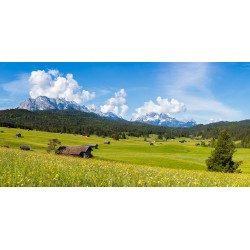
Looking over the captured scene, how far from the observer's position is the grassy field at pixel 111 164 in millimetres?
7910

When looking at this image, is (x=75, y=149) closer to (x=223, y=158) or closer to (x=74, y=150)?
(x=74, y=150)

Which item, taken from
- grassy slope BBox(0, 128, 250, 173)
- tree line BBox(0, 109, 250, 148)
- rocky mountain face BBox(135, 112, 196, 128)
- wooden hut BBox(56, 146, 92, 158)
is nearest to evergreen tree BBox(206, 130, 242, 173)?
grassy slope BBox(0, 128, 250, 173)

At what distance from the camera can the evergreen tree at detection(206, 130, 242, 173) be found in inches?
912

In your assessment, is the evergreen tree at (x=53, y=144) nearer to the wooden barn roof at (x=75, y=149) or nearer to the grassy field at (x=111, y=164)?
the grassy field at (x=111, y=164)

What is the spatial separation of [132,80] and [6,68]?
491 centimetres

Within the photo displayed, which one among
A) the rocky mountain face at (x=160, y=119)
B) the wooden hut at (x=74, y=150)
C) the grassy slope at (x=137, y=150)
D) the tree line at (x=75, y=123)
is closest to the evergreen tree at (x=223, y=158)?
the grassy slope at (x=137, y=150)

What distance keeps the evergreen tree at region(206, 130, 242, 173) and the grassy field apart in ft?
1.61

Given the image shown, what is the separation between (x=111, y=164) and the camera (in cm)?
1221

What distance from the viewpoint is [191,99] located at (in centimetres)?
1420

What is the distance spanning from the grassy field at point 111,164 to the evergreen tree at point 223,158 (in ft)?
1.61

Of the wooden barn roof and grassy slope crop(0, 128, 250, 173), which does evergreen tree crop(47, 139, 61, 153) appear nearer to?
grassy slope crop(0, 128, 250, 173)

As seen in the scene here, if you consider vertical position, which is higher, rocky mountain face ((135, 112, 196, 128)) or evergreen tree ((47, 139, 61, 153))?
rocky mountain face ((135, 112, 196, 128))

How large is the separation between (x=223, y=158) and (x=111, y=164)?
13733mm
